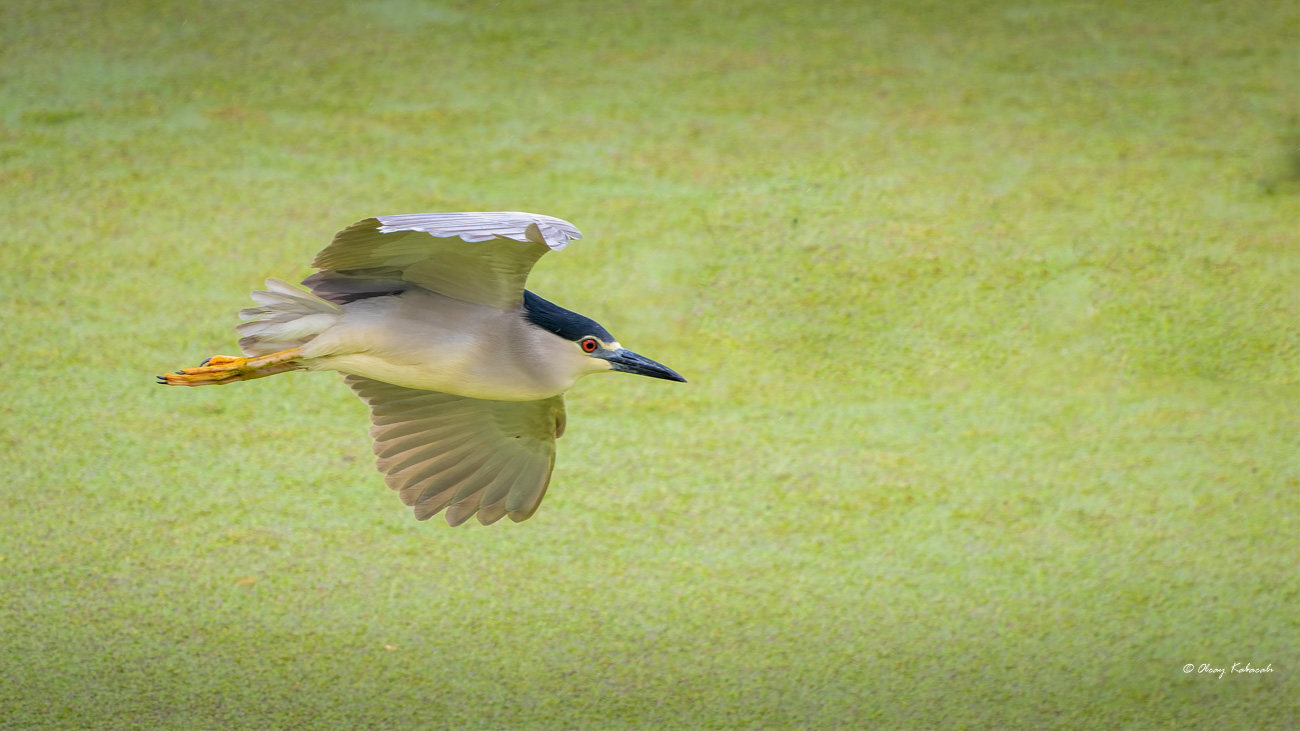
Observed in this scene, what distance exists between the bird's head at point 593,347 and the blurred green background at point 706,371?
0.63m

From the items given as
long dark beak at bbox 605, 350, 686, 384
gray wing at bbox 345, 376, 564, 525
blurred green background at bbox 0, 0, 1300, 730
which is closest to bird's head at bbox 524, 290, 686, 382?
long dark beak at bbox 605, 350, 686, 384

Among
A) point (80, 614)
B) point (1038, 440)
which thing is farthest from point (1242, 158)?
point (80, 614)

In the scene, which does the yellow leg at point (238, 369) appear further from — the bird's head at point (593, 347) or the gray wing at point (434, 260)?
the bird's head at point (593, 347)

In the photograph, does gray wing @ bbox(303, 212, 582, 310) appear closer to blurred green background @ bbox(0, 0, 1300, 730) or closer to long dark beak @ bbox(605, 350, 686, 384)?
long dark beak @ bbox(605, 350, 686, 384)

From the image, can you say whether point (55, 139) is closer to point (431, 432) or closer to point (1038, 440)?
point (431, 432)

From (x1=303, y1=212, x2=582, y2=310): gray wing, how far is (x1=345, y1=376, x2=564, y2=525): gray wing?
273mm

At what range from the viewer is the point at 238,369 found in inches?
65.6

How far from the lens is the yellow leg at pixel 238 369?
1.64 m

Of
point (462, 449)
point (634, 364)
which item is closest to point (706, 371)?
point (462, 449)

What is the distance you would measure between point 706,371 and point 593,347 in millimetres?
1058

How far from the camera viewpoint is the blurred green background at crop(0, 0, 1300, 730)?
81.5 inches

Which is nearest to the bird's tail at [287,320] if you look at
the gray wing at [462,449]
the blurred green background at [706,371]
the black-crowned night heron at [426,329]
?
the black-crowned night heron at [426,329]

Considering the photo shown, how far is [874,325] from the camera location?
9.10 feet

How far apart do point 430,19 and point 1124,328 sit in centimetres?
198
